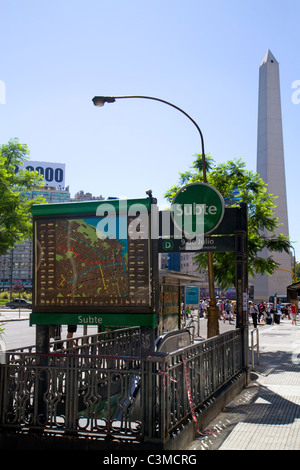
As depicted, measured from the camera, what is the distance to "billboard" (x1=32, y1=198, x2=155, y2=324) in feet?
20.0

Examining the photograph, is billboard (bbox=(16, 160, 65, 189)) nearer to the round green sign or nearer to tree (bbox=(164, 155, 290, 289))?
tree (bbox=(164, 155, 290, 289))

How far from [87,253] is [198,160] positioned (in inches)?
614

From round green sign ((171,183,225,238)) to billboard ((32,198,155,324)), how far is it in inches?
183

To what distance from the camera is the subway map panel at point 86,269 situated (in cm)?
609

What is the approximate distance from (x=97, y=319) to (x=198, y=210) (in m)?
5.34

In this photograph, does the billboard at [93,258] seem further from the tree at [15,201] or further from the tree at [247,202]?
the tree at [247,202]

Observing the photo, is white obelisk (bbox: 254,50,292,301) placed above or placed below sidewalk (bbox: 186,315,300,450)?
above

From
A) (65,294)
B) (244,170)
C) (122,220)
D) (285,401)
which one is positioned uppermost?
(244,170)

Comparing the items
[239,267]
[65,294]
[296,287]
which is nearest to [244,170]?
[296,287]

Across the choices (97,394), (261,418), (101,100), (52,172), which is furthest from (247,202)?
(52,172)

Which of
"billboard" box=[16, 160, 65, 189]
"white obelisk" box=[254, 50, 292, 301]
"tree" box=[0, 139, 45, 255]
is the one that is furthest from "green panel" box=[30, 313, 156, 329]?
"billboard" box=[16, 160, 65, 189]

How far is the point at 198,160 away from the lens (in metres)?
21.2

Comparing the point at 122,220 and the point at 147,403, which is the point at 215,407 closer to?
the point at 147,403

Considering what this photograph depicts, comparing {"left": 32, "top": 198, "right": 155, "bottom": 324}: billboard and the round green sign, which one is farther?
the round green sign
